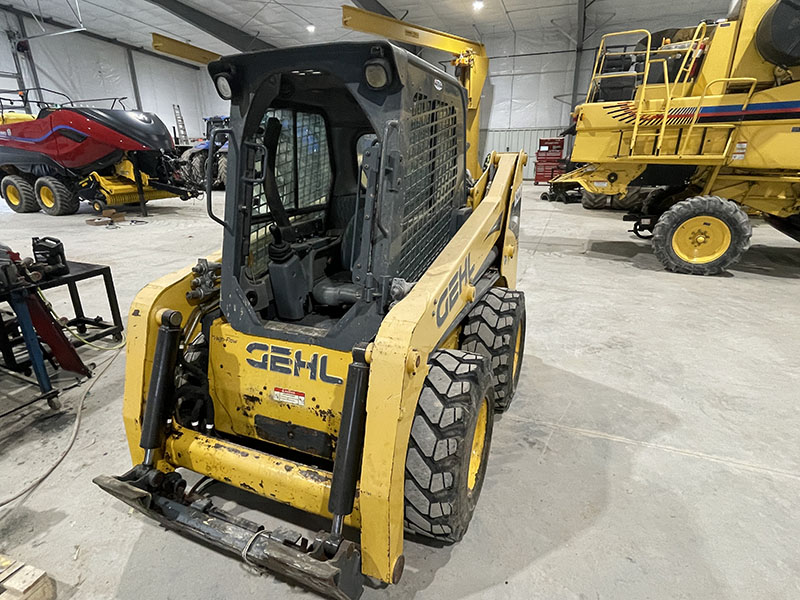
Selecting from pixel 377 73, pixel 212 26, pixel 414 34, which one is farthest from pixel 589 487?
pixel 212 26

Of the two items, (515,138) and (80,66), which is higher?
(80,66)

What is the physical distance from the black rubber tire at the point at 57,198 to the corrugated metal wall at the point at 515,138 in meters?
14.1

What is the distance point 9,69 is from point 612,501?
18.7 m

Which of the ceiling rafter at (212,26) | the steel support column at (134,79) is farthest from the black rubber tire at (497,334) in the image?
the steel support column at (134,79)

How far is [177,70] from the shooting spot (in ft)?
65.0

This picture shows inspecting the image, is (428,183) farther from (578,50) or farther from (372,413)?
(578,50)

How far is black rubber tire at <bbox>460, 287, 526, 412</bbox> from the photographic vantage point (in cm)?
272

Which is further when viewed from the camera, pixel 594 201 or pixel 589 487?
pixel 594 201

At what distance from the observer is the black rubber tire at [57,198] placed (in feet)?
33.1

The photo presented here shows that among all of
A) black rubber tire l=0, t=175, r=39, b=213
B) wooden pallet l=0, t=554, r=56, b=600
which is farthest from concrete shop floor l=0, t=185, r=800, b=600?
black rubber tire l=0, t=175, r=39, b=213

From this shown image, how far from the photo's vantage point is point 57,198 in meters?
10.1

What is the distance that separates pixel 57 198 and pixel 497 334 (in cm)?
1137

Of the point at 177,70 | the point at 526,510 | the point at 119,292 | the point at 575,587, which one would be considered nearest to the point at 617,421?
the point at 526,510

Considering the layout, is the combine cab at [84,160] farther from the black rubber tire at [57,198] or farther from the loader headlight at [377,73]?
the loader headlight at [377,73]
